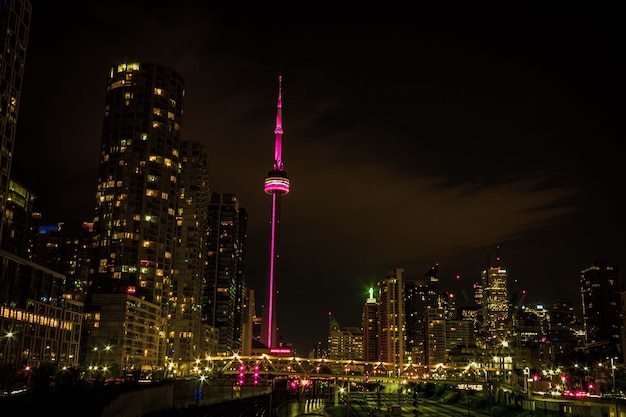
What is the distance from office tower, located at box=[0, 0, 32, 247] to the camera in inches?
3989

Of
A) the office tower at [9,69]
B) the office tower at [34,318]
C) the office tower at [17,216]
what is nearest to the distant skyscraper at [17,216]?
the office tower at [17,216]

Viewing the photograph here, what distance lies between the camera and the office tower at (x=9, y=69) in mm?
101312

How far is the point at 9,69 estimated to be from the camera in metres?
103

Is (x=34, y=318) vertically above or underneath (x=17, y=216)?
underneath

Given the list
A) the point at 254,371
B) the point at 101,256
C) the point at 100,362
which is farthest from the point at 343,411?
the point at 101,256

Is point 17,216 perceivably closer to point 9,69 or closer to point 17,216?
point 17,216

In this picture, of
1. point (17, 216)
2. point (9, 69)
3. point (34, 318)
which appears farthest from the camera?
point (17, 216)

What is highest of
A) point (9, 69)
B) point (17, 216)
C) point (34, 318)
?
point (9, 69)

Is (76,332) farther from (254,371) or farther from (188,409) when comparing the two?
(254,371)

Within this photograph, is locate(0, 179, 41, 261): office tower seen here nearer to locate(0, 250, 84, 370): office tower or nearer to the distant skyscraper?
the distant skyscraper

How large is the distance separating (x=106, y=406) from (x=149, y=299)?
12600 cm

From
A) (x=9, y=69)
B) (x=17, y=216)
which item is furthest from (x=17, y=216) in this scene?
(x=9, y=69)

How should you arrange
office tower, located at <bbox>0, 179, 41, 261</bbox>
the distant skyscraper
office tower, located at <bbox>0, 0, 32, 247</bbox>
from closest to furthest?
office tower, located at <bbox>0, 0, 32, 247</bbox> → office tower, located at <bbox>0, 179, 41, 261</bbox> → the distant skyscraper

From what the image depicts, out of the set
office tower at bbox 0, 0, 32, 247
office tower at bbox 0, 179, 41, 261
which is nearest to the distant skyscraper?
office tower at bbox 0, 179, 41, 261
